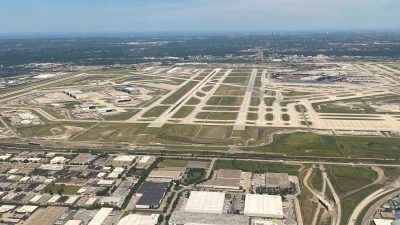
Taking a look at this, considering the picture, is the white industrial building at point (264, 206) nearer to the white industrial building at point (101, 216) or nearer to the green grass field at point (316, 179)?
the green grass field at point (316, 179)

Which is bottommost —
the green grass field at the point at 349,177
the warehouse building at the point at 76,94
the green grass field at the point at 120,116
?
the green grass field at the point at 349,177

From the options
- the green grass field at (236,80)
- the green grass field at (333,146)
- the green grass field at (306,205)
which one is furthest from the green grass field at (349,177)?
the green grass field at (236,80)

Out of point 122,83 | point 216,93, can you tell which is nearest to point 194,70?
point 122,83

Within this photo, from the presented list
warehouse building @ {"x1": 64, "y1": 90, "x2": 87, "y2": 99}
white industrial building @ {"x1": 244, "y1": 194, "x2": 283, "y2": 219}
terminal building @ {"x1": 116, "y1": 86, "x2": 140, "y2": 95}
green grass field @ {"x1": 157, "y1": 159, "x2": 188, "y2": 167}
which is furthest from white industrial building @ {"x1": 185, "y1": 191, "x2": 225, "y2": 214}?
warehouse building @ {"x1": 64, "y1": 90, "x2": 87, "y2": 99}

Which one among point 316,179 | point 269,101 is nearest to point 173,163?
point 316,179

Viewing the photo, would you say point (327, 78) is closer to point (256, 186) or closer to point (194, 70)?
point (194, 70)

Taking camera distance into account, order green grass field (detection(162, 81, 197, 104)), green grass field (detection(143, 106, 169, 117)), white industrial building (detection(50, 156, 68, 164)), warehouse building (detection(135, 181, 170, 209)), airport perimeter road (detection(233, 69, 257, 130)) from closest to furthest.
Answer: warehouse building (detection(135, 181, 170, 209)) < white industrial building (detection(50, 156, 68, 164)) < airport perimeter road (detection(233, 69, 257, 130)) < green grass field (detection(143, 106, 169, 117)) < green grass field (detection(162, 81, 197, 104))

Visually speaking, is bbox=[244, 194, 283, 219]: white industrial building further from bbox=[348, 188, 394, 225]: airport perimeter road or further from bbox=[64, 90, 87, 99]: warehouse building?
bbox=[64, 90, 87, 99]: warehouse building
